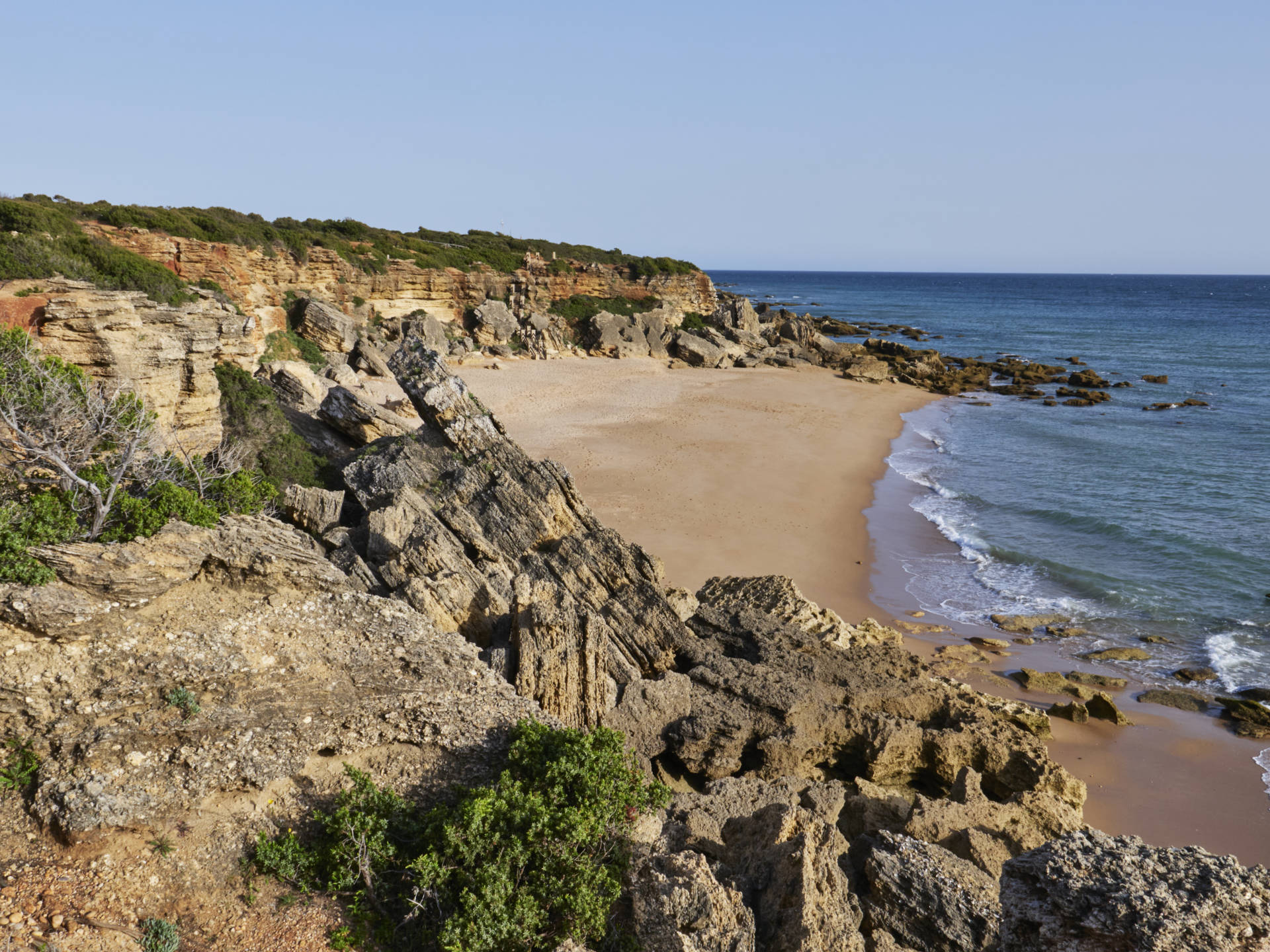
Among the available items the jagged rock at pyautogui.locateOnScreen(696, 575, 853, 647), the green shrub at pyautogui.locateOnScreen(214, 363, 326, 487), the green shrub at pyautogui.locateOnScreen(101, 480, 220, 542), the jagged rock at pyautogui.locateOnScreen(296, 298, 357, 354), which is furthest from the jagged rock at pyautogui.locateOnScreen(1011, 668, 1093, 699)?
the jagged rock at pyautogui.locateOnScreen(296, 298, 357, 354)

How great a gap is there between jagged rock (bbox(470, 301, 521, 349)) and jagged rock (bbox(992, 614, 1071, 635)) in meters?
40.5

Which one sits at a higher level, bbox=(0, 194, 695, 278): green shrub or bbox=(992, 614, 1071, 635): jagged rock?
bbox=(0, 194, 695, 278): green shrub

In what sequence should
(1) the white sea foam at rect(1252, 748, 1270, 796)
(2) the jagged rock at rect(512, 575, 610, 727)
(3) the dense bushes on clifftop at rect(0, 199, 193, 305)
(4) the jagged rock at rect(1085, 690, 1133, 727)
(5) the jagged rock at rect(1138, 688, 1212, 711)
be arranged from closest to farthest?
1. (2) the jagged rock at rect(512, 575, 610, 727)
2. (1) the white sea foam at rect(1252, 748, 1270, 796)
3. (4) the jagged rock at rect(1085, 690, 1133, 727)
4. (5) the jagged rock at rect(1138, 688, 1212, 711)
5. (3) the dense bushes on clifftop at rect(0, 199, 193, 305)

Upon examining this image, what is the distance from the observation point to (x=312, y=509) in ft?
45.1

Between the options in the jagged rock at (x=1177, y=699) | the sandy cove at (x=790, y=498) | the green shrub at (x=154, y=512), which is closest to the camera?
the green shrub at (x=154, y=512)

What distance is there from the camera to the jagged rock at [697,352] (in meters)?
58.3

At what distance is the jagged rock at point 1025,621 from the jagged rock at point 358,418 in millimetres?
15971

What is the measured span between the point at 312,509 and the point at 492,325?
4075cm

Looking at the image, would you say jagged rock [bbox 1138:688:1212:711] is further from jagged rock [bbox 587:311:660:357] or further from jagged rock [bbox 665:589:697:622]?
jagged rock [bbox 587:311:660:357]

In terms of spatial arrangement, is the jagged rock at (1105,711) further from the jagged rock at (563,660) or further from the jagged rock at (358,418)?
the jagged rock at (358,418)

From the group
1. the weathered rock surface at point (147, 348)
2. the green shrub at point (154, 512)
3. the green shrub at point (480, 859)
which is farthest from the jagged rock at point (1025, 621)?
the weathered rock surface at point (147, 348)

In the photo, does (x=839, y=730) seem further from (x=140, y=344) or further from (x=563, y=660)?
(x=140, y=344)

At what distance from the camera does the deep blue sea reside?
→ 19625 mm

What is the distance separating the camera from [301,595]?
9.90m
